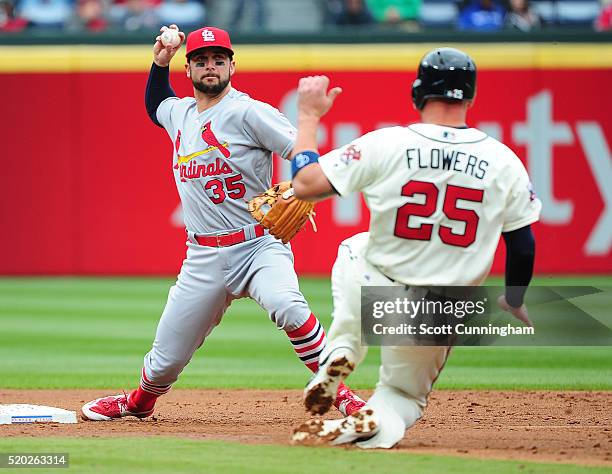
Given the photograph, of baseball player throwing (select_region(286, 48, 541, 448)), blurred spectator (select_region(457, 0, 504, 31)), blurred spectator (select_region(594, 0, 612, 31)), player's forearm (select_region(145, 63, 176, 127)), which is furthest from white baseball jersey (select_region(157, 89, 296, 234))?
blurred spectator (select_region(594, 0, 612, 31))

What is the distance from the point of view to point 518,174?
466cm

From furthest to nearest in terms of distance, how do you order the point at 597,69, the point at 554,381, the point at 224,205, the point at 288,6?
the point at 288,6 → the point at 597,69 → the point at 554,381 → the point at 224,205

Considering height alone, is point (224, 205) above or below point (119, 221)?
above

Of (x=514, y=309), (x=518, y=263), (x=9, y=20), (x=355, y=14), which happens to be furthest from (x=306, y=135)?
(x=9, y=20)

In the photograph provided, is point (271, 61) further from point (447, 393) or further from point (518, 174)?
point (518, 174)

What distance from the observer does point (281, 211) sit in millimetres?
5473

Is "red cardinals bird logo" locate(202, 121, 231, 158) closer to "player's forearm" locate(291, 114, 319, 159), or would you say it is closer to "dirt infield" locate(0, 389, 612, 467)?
"player's forearm" locate(291, 114, 319, 159)

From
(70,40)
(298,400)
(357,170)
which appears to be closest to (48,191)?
(70,40)

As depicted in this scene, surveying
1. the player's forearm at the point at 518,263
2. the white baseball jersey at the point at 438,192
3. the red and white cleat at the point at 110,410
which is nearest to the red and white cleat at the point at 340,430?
the white baseball jersey at the point at 438,192

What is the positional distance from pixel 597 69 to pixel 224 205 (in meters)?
9.06

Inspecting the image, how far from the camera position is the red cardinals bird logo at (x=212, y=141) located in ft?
19.2

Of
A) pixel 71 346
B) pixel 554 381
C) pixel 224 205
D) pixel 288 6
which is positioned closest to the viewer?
pixel 224 205

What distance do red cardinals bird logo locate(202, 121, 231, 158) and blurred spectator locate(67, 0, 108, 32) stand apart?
9552 mm

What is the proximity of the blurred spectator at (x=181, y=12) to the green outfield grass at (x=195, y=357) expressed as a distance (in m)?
4.20
